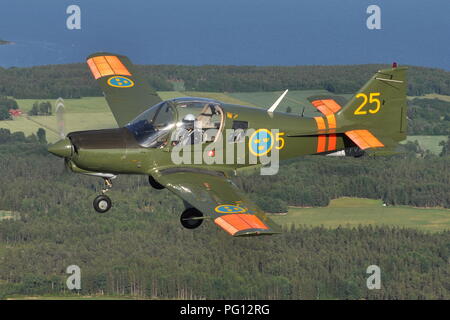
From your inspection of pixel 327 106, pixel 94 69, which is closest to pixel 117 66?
pixel 94 69

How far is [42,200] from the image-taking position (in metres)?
147

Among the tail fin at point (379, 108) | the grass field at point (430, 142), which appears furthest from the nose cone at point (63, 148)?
the grass field at point (430, 142)

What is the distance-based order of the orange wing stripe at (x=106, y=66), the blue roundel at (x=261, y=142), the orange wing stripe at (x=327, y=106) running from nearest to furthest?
1. the blue roundel at (x=261, y=142)
2. the orange wing stripe at (x=327, y=106)
3. the orange wing stripe at (x=106, y=66)

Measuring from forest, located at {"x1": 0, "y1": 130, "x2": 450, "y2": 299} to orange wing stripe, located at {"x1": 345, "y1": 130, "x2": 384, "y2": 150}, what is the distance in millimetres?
94062

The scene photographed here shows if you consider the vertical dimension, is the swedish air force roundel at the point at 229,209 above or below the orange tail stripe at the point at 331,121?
below

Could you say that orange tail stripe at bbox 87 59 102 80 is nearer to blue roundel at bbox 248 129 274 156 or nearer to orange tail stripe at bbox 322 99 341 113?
blue roundel at bbox 248 129 274 156

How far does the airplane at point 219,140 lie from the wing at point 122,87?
78mm

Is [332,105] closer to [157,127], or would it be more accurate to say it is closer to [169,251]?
[157,127]

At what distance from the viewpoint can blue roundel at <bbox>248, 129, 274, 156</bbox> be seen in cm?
3688

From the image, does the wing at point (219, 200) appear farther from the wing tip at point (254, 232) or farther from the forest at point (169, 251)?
the forest at point (169, 251)

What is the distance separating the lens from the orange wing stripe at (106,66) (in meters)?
43.0

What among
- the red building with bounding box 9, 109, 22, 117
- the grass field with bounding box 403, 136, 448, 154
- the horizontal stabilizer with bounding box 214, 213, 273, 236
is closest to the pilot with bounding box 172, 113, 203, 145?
the horizontal stabilizer with bounding box 214, 213, 273, 236
